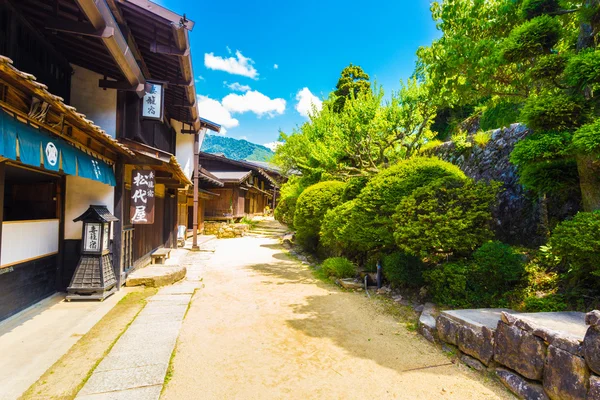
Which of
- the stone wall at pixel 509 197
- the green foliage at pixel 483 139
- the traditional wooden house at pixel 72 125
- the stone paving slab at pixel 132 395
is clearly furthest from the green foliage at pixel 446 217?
the traditional wooden house at pixel 72 125

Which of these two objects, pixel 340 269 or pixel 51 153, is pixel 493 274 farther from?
pixel 51 153

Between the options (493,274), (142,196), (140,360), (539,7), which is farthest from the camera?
(142,196)

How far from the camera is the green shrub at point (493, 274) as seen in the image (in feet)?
17.5

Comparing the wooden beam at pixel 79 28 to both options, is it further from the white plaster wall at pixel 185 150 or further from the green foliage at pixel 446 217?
the white plaster wall at pixel 185 150

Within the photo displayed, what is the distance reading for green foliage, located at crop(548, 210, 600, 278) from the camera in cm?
374

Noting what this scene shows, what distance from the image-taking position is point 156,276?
794 centimetres

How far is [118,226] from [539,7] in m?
9.97

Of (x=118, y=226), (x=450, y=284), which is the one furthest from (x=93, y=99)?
(x=450, y=284)

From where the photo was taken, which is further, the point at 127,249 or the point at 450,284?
the point at 127,249

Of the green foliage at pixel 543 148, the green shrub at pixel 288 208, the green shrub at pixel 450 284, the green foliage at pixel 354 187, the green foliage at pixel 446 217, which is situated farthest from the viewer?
the green shrub at pixel 288 208

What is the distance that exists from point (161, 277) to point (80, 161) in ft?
12.6

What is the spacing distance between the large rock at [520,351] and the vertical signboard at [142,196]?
8193 mm

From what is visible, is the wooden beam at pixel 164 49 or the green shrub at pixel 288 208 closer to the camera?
the wooden beam at pixel 164 49

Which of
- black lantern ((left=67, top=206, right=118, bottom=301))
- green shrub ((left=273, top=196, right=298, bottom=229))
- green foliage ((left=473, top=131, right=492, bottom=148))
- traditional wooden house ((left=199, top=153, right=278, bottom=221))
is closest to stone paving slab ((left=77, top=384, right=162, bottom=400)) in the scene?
black lantern ((left=67, top=206, right=118, bottom=301))
